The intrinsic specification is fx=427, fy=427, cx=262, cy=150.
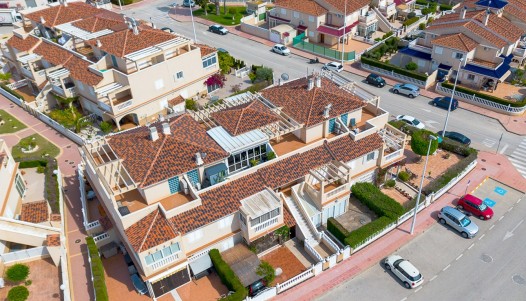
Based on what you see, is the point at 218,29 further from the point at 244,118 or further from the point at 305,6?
the point at 244,118

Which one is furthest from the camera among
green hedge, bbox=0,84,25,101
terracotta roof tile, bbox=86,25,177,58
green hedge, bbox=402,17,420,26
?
green hedge, bbox=402,17,420,26

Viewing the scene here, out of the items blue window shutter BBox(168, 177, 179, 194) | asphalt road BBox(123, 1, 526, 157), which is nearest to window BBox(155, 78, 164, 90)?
A: asphalt road BBox(123, 1, 526, 157)

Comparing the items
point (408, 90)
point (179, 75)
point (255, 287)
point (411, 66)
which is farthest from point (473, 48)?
point (255, 287)

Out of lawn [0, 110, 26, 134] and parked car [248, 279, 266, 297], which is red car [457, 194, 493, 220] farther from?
lawn [0, 110, 26, 134]

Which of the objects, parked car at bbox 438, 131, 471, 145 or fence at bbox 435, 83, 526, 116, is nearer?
parked car at bbox 438, 131, 471, 145

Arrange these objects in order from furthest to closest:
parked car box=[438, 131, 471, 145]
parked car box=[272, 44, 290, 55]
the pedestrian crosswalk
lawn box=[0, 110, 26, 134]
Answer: parked car box=[272, 44, 290, 55] < lawn box=[0, 110, 26, 134] < parked car box=[438, 131, 471, 145] < the pedestrian crosswalk

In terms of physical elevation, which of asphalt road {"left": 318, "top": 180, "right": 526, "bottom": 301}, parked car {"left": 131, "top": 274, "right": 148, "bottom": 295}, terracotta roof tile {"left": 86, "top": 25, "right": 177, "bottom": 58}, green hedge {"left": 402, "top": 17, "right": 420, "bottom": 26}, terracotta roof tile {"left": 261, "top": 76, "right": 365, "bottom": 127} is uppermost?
terracotta roof tile {"left": 86, "top": 25, "right": 177, "bottom": 58}
